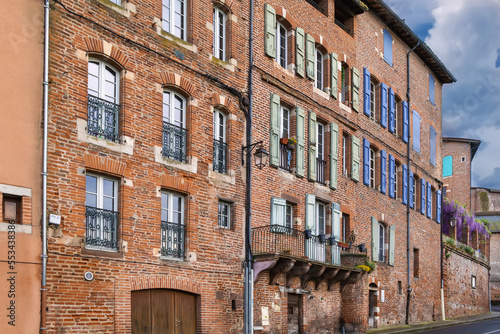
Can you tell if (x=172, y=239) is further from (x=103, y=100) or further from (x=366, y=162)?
(x=366, y=162)

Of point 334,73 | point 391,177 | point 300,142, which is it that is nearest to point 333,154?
point 300,142

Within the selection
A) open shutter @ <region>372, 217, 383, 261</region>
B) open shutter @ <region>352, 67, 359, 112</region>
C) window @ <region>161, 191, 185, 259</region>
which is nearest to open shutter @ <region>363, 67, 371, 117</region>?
open shutter @ <region>352, 67, 359, 112</region>

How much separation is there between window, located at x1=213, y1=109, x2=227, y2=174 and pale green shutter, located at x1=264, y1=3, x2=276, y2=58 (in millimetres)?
2916

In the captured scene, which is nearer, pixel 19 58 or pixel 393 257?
pixel 19 58

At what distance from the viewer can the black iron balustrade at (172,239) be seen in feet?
50.0

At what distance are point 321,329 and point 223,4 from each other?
33.7 feet

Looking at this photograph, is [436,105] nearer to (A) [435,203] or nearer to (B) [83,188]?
(A) [435,203]

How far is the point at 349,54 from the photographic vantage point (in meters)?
24.5

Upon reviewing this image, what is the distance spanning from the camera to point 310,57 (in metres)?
21.6

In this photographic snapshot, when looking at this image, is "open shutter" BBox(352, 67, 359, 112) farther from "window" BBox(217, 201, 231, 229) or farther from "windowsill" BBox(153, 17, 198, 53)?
"windowsill" BBox(153, 17, 198, 53)

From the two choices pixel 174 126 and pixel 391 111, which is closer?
pixel 174 126

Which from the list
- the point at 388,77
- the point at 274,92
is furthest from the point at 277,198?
the point at 388,77

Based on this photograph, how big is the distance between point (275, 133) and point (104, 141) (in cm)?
670

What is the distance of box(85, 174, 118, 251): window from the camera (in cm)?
1341
